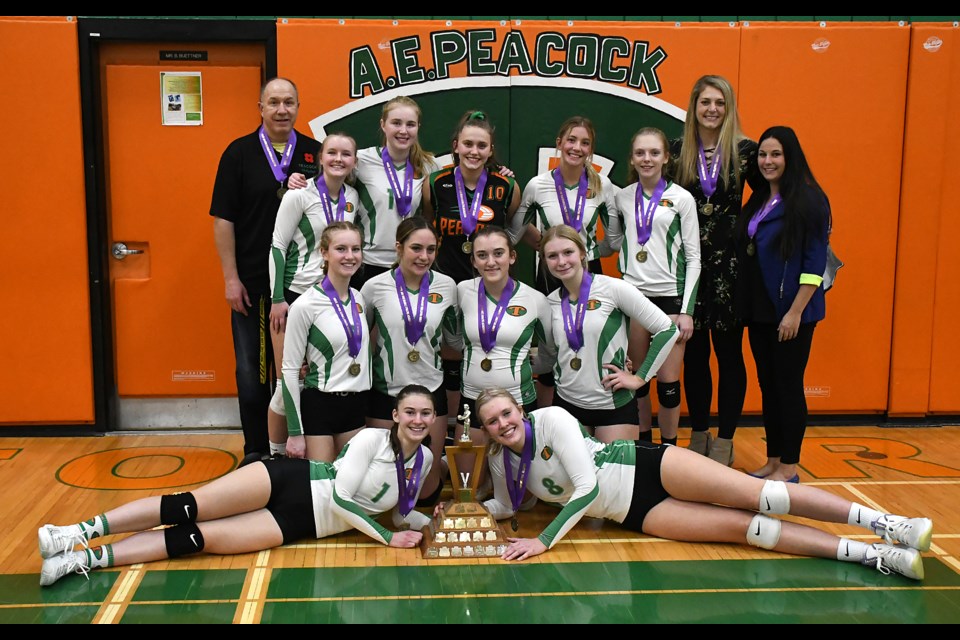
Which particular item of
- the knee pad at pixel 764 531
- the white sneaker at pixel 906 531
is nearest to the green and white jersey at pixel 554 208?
the knee pad at pixel 764 531

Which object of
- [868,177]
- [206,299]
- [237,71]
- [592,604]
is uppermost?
[237,71]

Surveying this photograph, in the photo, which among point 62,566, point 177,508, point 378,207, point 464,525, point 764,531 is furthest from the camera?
point 378,207

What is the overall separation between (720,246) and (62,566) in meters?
3.35

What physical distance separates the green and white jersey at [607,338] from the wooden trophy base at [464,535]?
77 centimetres

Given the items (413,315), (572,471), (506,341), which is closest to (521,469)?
(572,471)

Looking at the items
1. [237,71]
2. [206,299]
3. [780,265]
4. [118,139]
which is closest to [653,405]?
[780,265]

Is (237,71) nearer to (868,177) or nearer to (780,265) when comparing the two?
(780,265)

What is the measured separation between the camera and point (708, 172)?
4.64m

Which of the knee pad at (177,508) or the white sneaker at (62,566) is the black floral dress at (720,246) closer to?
the knee pad at (177,508)

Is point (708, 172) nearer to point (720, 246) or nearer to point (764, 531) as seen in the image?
point (720, 246)

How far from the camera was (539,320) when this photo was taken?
14.2ft

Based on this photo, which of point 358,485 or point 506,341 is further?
point 506,341

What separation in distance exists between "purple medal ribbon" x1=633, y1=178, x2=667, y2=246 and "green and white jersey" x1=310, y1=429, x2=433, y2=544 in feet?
5.15

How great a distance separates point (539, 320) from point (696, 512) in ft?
3.70
